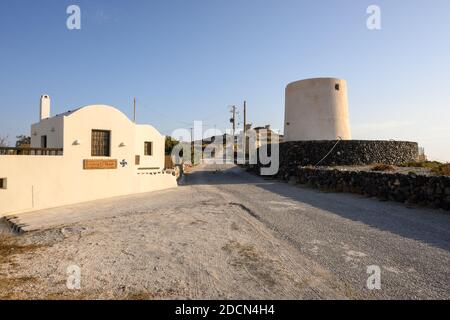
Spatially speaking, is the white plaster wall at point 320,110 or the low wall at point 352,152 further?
the white plaster wall at point 320,110

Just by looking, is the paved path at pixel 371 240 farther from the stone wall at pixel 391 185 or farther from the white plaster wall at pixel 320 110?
the white plaster wall at pixel 320 110

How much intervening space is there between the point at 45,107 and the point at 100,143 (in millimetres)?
6731

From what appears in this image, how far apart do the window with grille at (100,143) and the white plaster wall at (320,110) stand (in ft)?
48.0

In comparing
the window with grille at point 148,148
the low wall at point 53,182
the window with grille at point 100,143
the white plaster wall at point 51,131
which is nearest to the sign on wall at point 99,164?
the low wall at point 53,182

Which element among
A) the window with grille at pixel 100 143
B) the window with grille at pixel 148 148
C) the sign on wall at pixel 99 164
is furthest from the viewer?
the window with grille at pixel 148 148

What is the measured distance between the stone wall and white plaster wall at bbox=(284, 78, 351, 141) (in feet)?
20.9

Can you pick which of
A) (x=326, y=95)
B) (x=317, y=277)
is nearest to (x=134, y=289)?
(x=317, y=277)

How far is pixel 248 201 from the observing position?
40.0 feet

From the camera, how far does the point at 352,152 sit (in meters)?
20.5

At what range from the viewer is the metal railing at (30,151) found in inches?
454

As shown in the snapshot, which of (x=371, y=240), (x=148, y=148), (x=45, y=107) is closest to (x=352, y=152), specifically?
(x=371, y=240)

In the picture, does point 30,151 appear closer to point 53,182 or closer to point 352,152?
point 53,182
